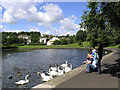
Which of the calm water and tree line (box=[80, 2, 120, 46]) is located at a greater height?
tree line (box=[80, 2, 120, 46])

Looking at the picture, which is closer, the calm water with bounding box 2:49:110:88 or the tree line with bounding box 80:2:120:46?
the tree line with bounding box 80:2:120:46

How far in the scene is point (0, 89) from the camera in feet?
30.3

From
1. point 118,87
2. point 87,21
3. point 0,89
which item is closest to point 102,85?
point 118,87

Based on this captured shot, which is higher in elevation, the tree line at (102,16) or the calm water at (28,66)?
the tree line at (102,16)

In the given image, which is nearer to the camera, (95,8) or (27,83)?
(95,8)

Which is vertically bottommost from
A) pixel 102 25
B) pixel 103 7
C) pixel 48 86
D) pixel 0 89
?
pixel 0 89

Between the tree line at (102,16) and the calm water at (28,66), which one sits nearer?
the tree line at (102,16)

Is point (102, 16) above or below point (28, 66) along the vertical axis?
above

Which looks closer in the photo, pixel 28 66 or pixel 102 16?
pixel 102 16

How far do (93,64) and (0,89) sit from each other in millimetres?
6934

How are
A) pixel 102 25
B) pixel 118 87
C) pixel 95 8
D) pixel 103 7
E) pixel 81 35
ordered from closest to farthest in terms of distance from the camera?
pixel 118 87 → pixel 103 7 → pixel 95 8 → pixel 102 25 → pixel 81 35

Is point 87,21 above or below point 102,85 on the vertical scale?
above

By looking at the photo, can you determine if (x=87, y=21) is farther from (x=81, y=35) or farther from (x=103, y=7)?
(x=81, y=35)

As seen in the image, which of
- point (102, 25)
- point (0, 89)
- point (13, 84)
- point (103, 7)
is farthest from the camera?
point (13, 84)
